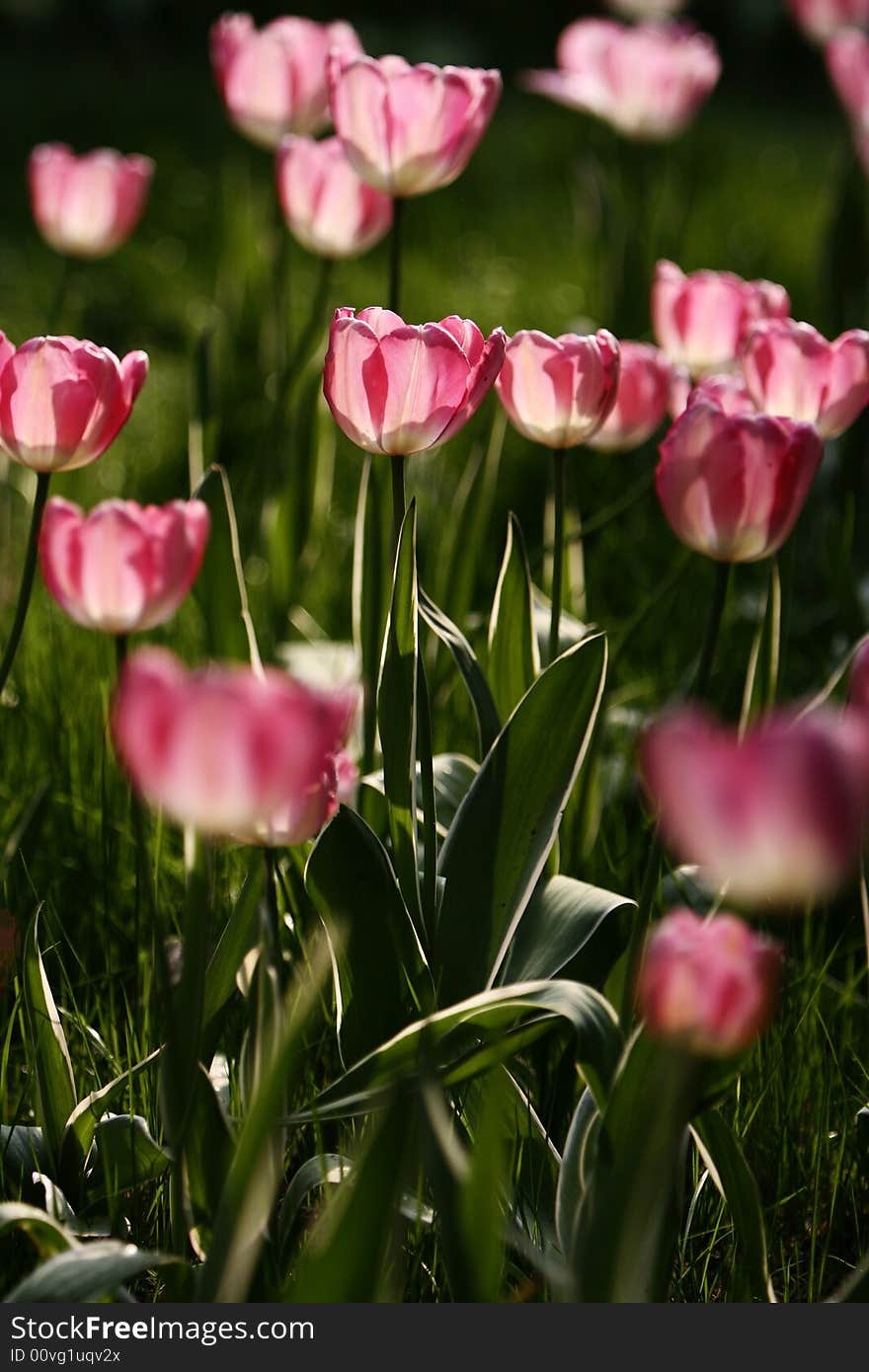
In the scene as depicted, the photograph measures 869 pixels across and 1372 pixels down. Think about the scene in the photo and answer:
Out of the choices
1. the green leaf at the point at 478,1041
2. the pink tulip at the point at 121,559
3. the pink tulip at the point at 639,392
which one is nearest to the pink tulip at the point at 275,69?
the pink tulip at the point at 639,392

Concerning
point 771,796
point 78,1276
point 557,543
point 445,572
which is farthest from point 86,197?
point 771,796

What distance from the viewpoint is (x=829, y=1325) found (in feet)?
2.40

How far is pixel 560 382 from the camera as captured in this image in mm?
955

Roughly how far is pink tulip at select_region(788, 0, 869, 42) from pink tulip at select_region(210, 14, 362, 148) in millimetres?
1165

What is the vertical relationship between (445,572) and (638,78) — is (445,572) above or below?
below

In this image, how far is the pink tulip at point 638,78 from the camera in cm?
174

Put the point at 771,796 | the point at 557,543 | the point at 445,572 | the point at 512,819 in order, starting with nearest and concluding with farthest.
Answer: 1. the point at 771,796
2. the point at 512,819
3. the point at 557,543
4. the point at 445,572

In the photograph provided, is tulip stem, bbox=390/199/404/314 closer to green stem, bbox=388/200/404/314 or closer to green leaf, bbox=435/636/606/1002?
green stem, bbox=388/200/404/314

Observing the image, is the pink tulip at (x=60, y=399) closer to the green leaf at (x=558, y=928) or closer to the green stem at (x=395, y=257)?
the green stem at (x=395, y=257)

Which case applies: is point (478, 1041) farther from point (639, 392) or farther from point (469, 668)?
point (639, 392)

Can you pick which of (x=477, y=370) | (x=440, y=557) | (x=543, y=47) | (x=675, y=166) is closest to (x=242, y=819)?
(x=477, y=370)

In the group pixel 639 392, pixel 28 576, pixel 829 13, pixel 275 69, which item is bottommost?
pixel 28 576

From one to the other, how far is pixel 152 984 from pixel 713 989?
0.52m

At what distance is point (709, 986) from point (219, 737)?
0.20 metres
